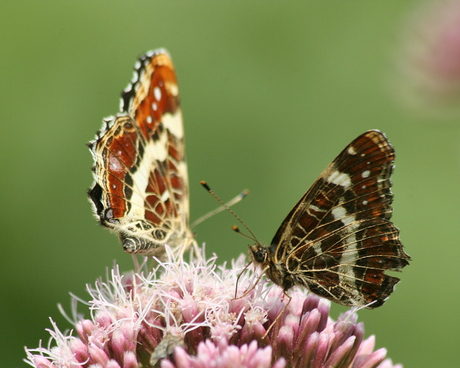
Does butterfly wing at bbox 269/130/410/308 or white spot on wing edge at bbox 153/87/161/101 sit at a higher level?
white spot on wing edge at bbox 153/87/161/101


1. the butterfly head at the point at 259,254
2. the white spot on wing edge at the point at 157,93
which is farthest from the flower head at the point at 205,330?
the white spot on wing edge at the point at 157,93

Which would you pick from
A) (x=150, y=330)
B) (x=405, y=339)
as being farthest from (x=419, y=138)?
(x=150, y=330)

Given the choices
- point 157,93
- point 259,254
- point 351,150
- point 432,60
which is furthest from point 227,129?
point 351,150

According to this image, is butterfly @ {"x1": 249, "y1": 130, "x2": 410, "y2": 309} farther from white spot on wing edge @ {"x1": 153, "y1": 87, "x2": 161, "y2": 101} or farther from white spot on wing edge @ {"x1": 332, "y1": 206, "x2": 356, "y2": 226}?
white spot on wing edge @ {"x1": 153, "y1": 87, "x2": 161, "y2": 101}

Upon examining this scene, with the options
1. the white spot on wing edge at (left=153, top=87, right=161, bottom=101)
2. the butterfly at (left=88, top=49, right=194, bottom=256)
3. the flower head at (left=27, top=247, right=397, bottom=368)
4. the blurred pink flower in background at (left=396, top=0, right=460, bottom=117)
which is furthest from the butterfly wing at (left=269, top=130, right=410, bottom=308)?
the blurred pink flower in background at (left=396, top=0, right=460, bottom=117)

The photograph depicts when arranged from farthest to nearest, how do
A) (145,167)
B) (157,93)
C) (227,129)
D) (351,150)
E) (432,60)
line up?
(227,129)
(432,60)
(157,93)
(145,167)
(351,150)

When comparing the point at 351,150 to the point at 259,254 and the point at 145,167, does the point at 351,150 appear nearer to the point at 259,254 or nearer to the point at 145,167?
the point at 259,254
